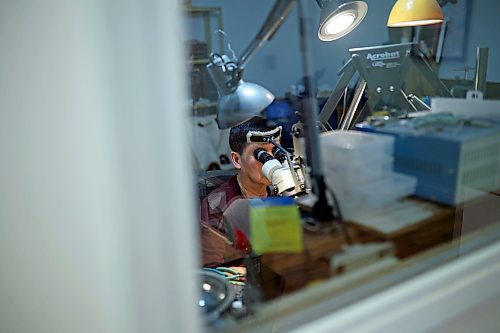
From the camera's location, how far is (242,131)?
1489mm

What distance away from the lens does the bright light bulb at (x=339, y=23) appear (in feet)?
4.28

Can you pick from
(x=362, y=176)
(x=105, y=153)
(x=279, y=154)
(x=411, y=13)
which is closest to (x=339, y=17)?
(x=411, y=13)

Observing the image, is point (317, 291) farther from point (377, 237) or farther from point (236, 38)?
point (236, 38)

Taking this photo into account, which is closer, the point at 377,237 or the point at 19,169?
the point at 19,169

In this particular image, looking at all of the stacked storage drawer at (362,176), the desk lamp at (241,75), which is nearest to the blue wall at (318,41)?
the desk lamp at (241,75)

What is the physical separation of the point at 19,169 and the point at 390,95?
1016 millimetres

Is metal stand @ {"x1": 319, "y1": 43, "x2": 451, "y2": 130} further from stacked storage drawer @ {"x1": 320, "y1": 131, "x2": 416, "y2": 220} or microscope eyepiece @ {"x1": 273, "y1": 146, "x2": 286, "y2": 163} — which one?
stacked storage drawer @ {"x1": 320, "y1": 131, "x2": 416, "y2": 220}

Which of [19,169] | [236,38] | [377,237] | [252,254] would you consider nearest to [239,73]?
[236,38]

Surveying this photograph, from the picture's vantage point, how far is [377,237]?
69 cm

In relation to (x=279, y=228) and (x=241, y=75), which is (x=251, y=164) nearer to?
(x=241, y=75)

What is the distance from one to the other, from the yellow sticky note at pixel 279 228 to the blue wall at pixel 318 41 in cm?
30

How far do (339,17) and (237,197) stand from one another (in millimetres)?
608

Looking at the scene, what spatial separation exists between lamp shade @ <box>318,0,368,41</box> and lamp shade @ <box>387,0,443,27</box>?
196 mm

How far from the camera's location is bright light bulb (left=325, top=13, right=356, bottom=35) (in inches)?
51.4
